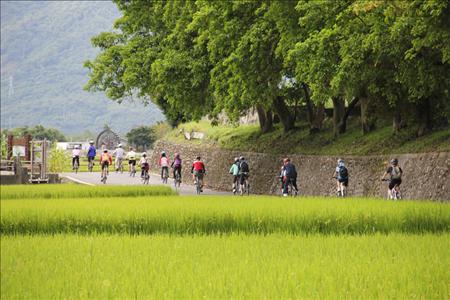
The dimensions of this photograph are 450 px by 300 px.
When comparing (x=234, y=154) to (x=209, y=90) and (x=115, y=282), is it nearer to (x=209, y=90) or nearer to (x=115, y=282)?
(x=209, y=90)

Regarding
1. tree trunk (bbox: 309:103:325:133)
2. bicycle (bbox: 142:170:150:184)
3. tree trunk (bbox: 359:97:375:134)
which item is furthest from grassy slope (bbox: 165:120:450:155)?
bicycle (bbox: 142:170:150:184)

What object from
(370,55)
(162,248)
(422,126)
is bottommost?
(162,248)

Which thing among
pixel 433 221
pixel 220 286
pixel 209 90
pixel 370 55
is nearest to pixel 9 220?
pixel 433 221

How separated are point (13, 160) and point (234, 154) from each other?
14.2m

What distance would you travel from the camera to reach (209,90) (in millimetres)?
50125

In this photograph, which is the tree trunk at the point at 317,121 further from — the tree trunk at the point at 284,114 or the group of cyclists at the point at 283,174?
the group of cyclists at the point at 283,174

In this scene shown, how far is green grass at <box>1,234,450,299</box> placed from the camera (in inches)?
406

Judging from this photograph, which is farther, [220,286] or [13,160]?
[13,160]

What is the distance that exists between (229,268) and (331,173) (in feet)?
105

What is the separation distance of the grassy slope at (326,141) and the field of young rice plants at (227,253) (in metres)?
15.3

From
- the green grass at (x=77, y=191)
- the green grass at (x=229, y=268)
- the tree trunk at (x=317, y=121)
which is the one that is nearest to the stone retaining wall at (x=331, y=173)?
the tree trunk at (x=317, y=121)

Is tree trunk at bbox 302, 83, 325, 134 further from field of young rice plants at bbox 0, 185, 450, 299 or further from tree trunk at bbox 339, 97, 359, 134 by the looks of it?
field of young rice plants at bbox 0, 185, 450, 299

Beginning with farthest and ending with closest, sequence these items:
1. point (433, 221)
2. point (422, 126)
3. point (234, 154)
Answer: point (234, 154) → point (422, 126) → point (433, 221)

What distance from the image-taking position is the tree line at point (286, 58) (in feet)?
105
